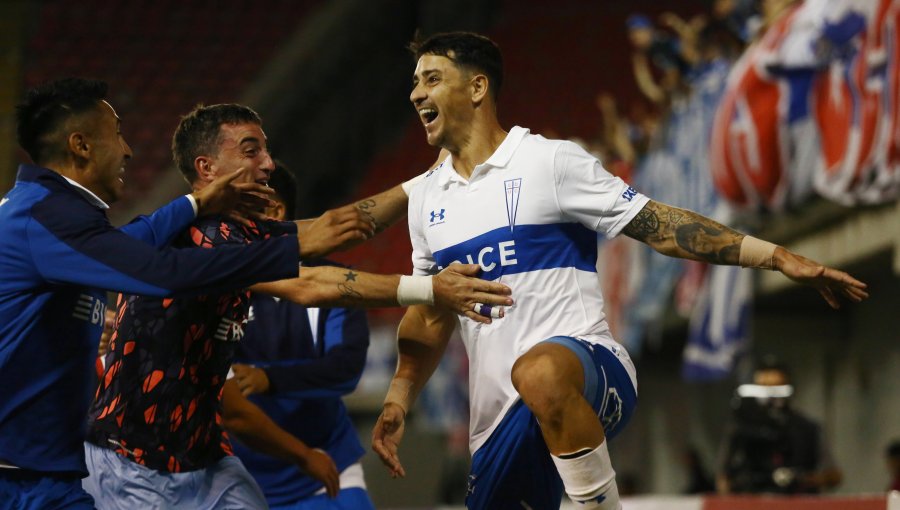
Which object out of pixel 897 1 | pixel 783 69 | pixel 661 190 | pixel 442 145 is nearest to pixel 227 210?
pixel 442 145

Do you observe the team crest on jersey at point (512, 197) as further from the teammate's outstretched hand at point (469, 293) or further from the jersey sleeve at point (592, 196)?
the teammate's outstretched hand at point (469, 293)

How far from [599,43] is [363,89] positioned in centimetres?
342

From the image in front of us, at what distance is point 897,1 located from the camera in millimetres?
8477

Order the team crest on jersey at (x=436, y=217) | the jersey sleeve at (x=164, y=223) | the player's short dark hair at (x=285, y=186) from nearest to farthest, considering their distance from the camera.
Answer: the jersey sleeve at (x=164, y=223) < the team crest on jersey at (x=436, y=217) < the player's short dark hair at (x=285, y=186)

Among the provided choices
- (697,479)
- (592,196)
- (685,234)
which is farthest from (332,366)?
(697,479)

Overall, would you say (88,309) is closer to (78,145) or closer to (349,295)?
(78,145)

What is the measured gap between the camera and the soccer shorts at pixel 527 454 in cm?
427

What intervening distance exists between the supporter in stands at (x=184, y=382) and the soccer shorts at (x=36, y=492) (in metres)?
0.32

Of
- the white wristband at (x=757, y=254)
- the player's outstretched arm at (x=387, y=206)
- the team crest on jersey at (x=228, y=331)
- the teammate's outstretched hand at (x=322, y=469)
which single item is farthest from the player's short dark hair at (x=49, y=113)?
the white wristband at (x=757, y=254)

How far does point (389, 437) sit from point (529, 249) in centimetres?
80

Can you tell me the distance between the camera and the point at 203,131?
14.6 feet

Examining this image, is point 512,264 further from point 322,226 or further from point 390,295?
point 322,226

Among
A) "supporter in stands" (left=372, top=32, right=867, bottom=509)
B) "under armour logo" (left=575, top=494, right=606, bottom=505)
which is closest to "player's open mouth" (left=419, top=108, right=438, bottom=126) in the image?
"supporter in stands" (left=372, top=32, right=867, bottom=509)

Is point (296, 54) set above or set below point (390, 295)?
above
